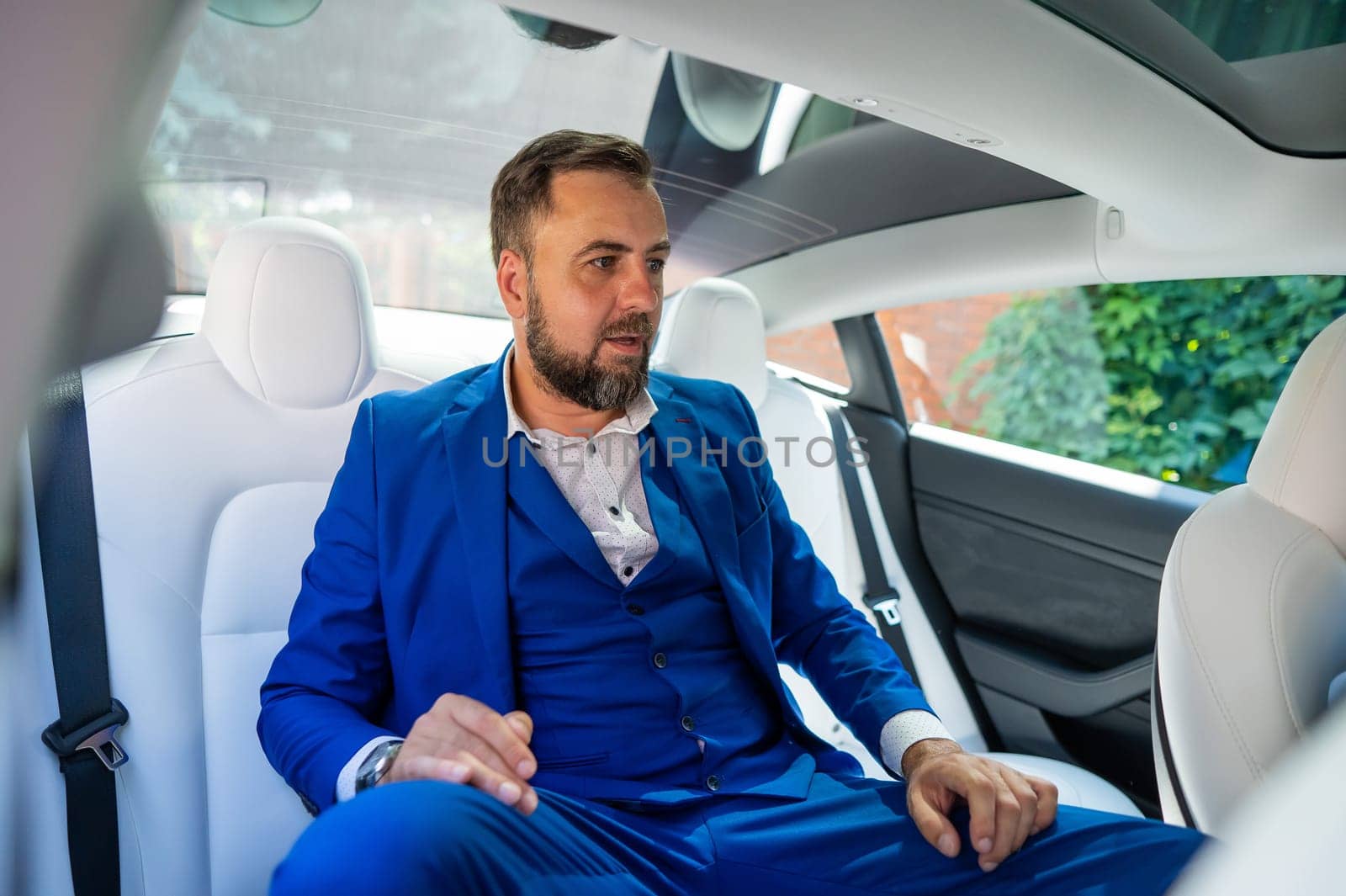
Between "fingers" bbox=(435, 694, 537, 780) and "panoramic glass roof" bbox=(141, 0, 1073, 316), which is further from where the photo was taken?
"panoramic glass roof" bbox=(141, 0, 1073, 316)

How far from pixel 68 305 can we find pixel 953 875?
46.1 inches

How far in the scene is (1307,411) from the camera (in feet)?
4.83

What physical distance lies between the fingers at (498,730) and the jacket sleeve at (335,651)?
0.86 feet

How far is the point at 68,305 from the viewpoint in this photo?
34cm

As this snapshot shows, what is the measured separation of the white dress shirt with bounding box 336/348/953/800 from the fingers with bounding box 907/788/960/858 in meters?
0.15

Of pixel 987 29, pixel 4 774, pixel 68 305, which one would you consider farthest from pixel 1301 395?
pixel 4 774

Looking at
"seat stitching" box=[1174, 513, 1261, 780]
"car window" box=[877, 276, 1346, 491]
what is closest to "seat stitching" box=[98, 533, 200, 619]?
"seat stitching" box=[1174, 513, 1261, 780]

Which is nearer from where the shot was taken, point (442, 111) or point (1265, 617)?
point (1265, 617)

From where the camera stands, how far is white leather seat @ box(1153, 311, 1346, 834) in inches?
53.6

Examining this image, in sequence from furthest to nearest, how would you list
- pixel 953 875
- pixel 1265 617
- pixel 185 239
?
pixel 185 239, pixel 1265 617, pixel 953 875

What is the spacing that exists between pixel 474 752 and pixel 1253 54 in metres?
1.43

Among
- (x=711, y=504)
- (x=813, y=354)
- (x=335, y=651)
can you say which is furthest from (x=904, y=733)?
(x=813, y=354)

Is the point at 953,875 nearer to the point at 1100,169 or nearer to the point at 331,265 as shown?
the point at 1100,169

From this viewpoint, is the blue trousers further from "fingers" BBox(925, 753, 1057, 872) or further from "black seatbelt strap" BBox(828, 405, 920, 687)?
"black seatbelt strap" BBox(828, 405, 920, 687)
